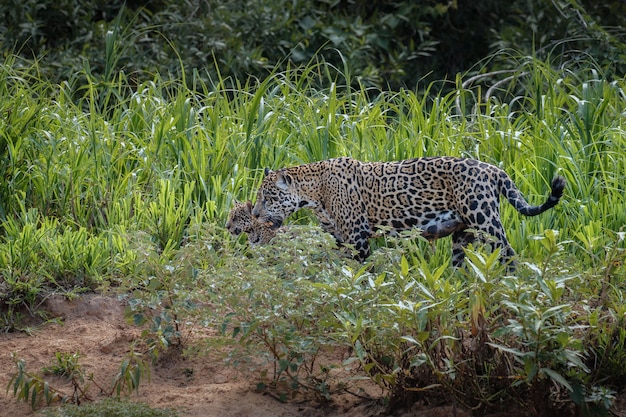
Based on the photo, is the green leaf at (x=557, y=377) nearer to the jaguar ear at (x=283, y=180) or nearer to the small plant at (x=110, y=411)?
the small plant at (x=110, y=411)

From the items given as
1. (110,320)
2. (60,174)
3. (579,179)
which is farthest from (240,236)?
(579,179)

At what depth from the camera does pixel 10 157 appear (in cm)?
735

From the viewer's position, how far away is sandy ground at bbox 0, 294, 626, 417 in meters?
5.11

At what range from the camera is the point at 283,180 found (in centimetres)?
674

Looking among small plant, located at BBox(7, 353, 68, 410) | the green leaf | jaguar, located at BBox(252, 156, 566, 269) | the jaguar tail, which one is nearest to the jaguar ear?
jaguar, located at BBox(252, 156, 566, 269)

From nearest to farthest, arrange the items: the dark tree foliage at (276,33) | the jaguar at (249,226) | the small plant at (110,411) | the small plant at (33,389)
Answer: the small plant at (110,411), the small plant at (33,389), the jaguar at (249,226), the dark tree foliage at (276,33)

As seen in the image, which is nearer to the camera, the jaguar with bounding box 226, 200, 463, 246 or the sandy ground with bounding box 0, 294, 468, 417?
the sandy ground with bounding box 0, 294, 468, 417

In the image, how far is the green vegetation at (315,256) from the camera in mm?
4703

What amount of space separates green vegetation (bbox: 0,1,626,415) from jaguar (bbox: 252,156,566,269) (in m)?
0.25

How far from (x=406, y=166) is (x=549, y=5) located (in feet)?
21.6

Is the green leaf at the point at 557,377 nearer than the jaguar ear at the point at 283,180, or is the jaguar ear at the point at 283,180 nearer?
the green leaf at the point at 557,377

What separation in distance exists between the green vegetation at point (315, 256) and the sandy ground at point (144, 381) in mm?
93

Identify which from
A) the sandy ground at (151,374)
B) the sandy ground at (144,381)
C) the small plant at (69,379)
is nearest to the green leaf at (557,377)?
the sandy ground at (151,374)

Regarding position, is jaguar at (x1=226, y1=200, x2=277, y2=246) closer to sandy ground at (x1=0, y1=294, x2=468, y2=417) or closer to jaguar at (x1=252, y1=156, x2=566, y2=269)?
jaguar at (x1=252, y1=156, x2=566, y2=269)
